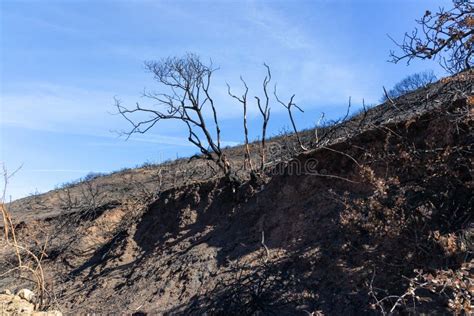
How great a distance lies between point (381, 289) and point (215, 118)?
711cm

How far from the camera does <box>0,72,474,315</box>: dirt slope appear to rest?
6031mm

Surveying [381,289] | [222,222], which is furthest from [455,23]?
[222,222]

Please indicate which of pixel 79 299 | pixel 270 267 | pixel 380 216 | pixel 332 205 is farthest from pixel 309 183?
pixel 79 299

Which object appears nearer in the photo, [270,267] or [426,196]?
[426,196]

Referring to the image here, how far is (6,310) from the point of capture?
27.7 ft

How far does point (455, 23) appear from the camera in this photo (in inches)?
243

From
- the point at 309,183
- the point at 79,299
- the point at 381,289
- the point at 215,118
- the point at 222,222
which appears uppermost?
the point at 215,118

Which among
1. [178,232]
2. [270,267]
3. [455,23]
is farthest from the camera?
[178,232]

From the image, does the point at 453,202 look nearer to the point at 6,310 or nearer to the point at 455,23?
the point at 455,23

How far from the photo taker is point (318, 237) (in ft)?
25.8

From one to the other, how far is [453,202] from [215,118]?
263 inches

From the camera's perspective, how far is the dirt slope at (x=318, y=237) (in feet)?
19.8

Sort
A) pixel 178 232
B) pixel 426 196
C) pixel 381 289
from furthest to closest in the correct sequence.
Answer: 1. pixel 178 232
2. pixel 426 196
3. pixel 381 289

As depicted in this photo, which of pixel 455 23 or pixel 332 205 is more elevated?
pixel 455 23
